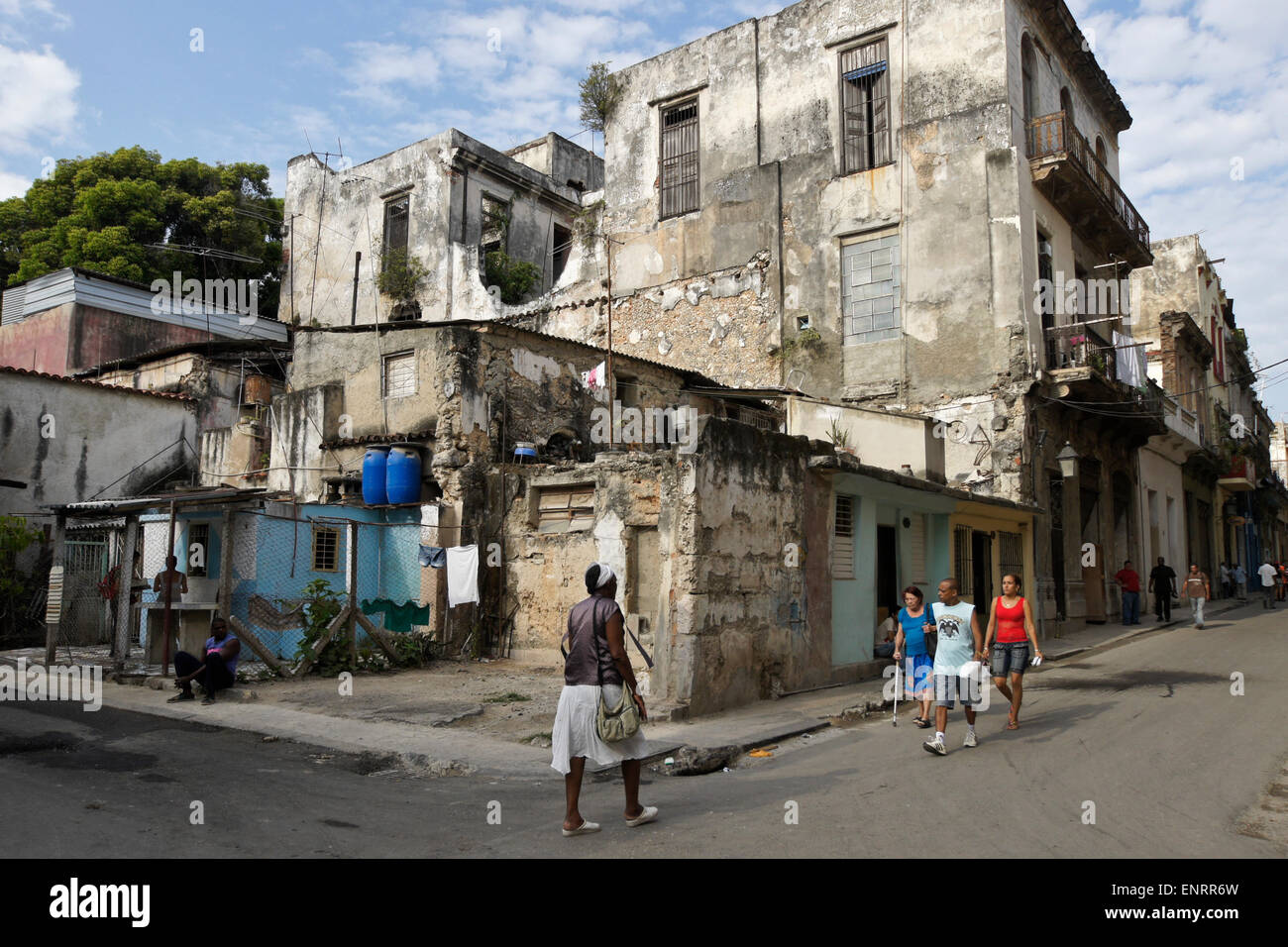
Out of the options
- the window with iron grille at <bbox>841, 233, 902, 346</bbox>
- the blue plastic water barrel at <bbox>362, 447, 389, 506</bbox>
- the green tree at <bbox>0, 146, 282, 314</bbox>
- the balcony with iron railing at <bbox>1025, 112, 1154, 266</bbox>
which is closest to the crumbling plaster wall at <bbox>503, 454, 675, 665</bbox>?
the blue plastic water barrel at <bbox>362, 447, 389, 506</bbox>

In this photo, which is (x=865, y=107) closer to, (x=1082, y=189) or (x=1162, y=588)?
(x=1082, y=189)

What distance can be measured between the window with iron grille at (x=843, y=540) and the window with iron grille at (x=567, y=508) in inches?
152

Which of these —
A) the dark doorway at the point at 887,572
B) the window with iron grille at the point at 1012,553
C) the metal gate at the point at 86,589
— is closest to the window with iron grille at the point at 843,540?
the dark doorway at the point at 887,572

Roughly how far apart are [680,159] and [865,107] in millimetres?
5051

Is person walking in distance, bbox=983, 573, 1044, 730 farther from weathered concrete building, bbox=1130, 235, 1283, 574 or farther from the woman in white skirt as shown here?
weathered concrete building, bbox=1130, 235, 1283, 574

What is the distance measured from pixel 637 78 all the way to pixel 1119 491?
17376 millimetres

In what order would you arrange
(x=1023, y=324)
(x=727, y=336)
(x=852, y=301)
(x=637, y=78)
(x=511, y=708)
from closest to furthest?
(x=511, y=708) → (x=1023, y=324) → (x=852, y=301) → (x=727, y=336) → (x=637, y=78)

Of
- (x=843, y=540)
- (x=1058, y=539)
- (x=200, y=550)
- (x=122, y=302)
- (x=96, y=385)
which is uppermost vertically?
(x=122, y=302)

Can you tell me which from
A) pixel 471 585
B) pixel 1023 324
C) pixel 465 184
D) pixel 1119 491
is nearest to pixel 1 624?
pixel 471 585

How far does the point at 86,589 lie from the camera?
17438 millimetres

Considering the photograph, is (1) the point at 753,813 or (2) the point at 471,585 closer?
(1) the point at 753,813

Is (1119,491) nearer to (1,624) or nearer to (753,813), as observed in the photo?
A: (753,813)

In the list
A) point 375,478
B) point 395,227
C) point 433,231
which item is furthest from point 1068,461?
point 395,227

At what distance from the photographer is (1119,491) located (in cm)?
2509
